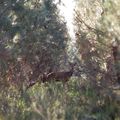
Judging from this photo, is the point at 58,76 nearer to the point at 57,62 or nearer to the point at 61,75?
the point at 61,75

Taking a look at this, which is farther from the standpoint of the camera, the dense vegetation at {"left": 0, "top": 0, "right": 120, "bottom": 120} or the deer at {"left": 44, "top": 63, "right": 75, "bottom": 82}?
the deer at {"left": 44, "top": 63, "right": 75, "bottom": 82}

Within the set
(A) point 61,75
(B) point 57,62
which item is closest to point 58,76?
(A) point 61,75

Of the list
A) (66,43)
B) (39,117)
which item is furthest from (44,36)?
(39,117)

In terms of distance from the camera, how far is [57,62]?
1059 centimetres

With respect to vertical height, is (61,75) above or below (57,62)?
below

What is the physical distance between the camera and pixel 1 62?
27.7ft

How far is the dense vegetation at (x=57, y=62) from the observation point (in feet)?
20.5

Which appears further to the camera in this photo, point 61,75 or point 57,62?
point 61,75

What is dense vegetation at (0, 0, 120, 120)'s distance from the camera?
6.25 meters

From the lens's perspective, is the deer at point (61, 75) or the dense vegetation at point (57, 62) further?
the deer at point (61, 75)

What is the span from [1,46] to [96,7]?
2889 mm

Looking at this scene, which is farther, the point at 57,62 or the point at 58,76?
the point at 58,76

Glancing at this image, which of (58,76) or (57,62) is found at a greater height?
(57,62)

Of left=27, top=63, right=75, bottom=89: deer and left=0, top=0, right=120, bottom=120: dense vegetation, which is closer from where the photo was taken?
left=0, top=0, right=120, bottom=120: dense vegetation
